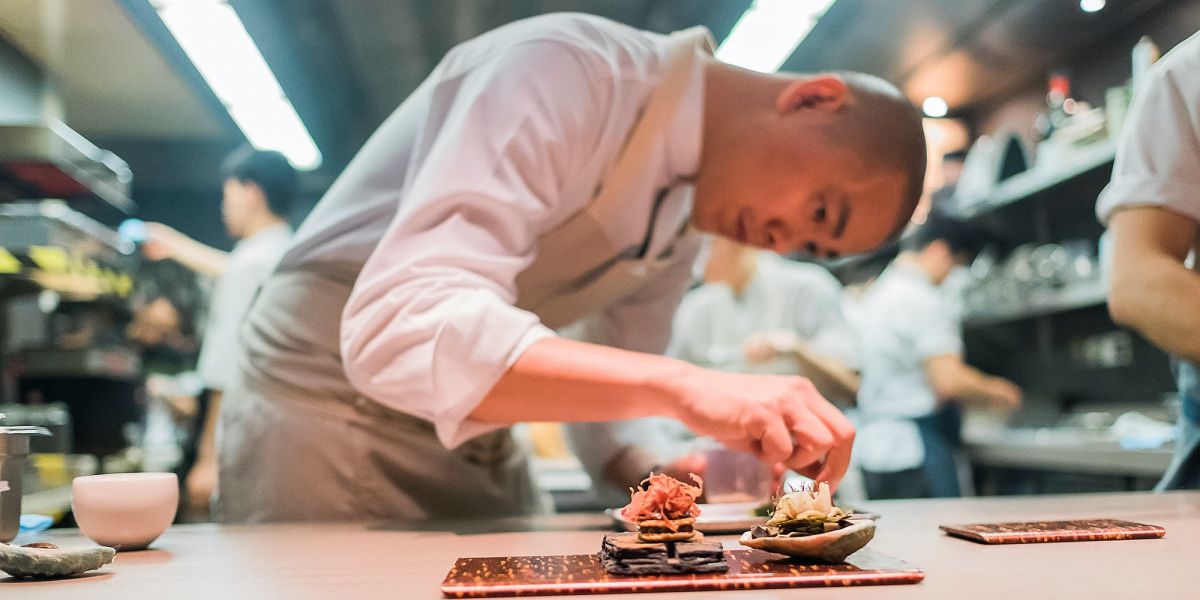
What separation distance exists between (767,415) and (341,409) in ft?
1.99

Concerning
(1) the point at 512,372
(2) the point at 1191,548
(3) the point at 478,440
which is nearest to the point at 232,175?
(3) the point at 478,440

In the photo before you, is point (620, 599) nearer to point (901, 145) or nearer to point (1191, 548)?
point (1191, 548)

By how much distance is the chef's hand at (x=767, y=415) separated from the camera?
2.68ft

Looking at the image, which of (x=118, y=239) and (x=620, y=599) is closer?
(x=620, y=599)

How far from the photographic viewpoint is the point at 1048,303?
311 centimetres

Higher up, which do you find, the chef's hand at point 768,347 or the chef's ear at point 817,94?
the chef's ear at point 817,94

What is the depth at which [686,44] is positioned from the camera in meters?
1.22

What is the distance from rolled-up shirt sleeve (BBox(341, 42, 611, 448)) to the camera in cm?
86

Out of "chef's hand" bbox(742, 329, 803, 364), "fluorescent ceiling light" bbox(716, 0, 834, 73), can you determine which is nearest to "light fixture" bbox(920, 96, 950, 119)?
"fluorescent ceiling light" bbox(716, 0, 834, 73)

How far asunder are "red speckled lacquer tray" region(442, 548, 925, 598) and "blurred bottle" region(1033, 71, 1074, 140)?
1.82m

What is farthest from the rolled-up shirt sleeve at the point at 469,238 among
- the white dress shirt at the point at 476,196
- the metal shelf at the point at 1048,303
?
the metal shelf at the point at 1048,303

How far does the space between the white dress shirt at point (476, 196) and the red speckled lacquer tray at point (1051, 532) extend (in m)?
0.40

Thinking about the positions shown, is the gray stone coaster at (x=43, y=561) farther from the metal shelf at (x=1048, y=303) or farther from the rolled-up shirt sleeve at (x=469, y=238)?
the metal shelf at (x=1048, y=303)

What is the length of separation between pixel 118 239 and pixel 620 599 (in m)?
2.16
